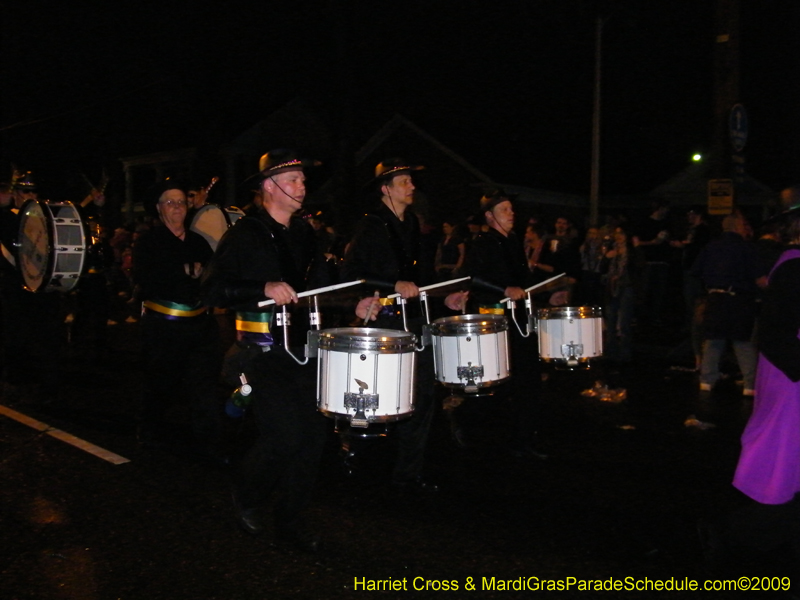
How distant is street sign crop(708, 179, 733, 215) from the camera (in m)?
10.3

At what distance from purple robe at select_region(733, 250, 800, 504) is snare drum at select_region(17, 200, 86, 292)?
20.3 ft

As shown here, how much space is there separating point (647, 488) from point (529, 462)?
93 centimetres

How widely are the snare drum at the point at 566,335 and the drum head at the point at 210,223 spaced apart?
2.80 meters

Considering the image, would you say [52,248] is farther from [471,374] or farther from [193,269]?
[471,374]

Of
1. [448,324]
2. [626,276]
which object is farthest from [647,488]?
[626,276]

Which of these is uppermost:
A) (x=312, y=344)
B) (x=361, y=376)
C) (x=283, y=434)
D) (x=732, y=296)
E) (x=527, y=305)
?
(x=732, y=296)

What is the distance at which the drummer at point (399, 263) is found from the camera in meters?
5.26

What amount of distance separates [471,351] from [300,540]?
5.24 ft

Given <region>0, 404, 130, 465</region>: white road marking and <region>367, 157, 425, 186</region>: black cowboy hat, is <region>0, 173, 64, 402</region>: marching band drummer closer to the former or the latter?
<region>0, 404, 130, 465</region>: white road marking

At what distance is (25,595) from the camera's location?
3912 mm

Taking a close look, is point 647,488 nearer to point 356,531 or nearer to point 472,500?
point 472,500

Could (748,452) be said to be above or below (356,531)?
above

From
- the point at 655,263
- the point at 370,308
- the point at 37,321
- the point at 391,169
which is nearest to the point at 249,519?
the point at 370,308

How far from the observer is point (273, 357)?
173 inches
